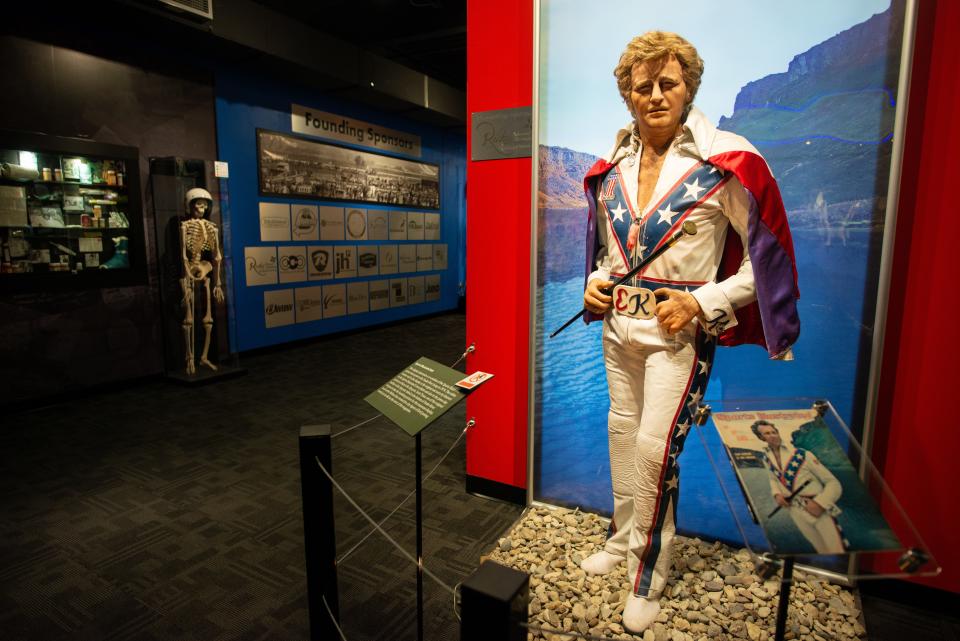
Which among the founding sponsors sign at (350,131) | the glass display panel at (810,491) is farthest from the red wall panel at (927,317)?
the founding sponsors sign at (350,131)

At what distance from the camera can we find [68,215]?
14.6 feet

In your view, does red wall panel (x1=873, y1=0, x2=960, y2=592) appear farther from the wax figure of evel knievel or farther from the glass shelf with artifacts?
the glass shelf with artifacts

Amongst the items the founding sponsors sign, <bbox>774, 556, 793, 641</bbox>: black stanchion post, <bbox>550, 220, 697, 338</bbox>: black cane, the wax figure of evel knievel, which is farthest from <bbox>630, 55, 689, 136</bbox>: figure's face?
the founding sponsors sign

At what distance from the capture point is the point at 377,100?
7098mm

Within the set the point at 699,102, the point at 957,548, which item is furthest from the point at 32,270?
the point at 957,548

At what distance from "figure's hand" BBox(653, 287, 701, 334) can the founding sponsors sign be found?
592 cm

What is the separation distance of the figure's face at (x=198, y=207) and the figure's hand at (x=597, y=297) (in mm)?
4305

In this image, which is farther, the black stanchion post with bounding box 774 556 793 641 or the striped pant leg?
the striped pant leg

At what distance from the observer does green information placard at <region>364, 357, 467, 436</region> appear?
4.79 feet

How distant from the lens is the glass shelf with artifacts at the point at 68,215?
162 inches

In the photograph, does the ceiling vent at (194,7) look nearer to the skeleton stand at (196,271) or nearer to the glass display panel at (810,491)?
the skeleton stand at (196,271)

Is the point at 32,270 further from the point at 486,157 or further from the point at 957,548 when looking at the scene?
the point at 957,548

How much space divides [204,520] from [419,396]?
5.88ft

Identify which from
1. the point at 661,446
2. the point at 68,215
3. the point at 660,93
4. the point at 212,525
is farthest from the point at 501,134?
the point at 68,215
